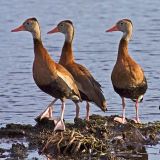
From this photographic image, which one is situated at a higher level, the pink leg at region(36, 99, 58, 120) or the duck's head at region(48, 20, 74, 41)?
the duck's head at region(48, 20, 74, 41)

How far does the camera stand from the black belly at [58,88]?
14930mm

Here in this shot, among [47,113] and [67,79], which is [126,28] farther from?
[47,113]

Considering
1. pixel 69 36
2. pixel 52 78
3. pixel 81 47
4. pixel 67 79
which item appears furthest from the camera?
pixel 81 47

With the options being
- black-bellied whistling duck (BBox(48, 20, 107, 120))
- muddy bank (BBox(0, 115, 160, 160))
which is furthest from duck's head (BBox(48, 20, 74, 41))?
muddy bank (BBox(0, 115, 160, 160))

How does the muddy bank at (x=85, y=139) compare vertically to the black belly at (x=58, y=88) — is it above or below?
below

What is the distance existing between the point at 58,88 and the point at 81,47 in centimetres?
854

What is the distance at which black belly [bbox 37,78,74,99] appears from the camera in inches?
588

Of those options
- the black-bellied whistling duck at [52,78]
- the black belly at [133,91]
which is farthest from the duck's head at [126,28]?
the black-bellied whistling duck at [52,78]

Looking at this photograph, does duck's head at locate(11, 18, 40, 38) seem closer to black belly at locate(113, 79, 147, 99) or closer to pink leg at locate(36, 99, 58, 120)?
pink leg at locate(36, 99, 58, 120)

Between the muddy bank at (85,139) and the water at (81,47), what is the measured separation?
4.80 ft

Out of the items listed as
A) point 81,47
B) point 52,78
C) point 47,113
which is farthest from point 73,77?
point 81,47

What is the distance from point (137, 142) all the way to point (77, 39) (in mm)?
10626

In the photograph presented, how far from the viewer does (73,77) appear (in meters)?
15.8

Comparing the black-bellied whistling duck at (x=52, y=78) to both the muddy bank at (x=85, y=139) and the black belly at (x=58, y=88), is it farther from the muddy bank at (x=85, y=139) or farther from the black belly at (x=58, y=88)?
the muddy bank at (x=85, y=139)
